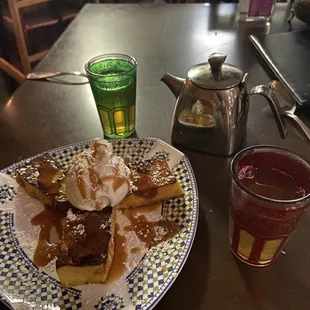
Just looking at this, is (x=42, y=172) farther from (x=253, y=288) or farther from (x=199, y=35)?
(x=199, y=35)

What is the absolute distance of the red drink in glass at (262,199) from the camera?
22.9 inches

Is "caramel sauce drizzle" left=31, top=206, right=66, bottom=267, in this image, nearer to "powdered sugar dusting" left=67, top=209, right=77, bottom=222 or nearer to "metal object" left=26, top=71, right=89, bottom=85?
"powdered sugar dusting" left=67, top=209, right=77, bottom=222

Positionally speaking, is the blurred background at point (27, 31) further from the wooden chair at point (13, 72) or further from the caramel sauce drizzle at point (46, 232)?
the caramel sauce drizzle at point (46, 232)

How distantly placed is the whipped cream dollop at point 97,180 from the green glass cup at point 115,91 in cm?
18

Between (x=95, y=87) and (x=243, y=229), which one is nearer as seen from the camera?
(x=243, y=229)

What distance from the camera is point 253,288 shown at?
0.61m

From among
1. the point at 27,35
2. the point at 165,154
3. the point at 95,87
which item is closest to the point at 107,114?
the point at 95,87

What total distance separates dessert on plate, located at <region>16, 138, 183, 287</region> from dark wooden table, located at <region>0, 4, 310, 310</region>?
10cm

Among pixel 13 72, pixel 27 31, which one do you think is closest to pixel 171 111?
pixel 13 72

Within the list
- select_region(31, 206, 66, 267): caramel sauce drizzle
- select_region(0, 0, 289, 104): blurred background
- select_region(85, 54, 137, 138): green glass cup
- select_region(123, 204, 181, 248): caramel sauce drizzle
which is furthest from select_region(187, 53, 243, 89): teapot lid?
select_region(0, 0, 289, 104): blurred background

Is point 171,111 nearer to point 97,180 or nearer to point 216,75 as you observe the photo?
point 216,75

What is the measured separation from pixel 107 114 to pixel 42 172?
216 mm

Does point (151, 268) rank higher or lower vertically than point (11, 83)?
higher

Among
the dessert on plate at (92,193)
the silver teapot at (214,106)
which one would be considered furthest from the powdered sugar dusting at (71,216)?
the silver teapot at (214,106)
